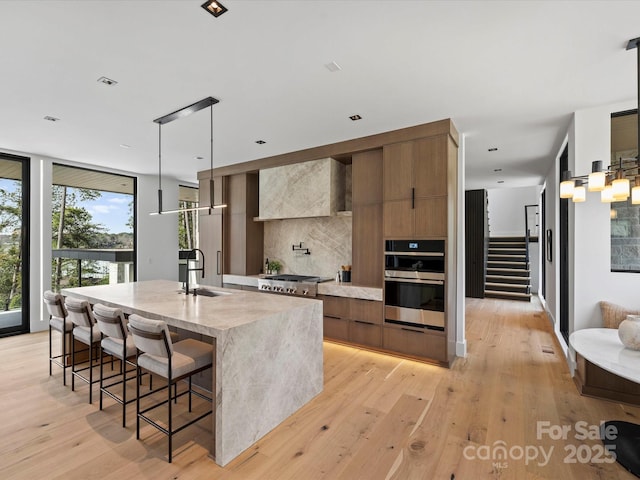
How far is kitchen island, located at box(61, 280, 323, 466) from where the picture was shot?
2035 mm

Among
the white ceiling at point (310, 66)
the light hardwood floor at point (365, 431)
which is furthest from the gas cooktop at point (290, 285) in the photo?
the white ceiling at point (310, 66)

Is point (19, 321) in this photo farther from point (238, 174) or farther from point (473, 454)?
point (473, 454)

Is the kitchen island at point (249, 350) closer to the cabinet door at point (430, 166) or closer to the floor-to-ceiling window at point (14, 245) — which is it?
the cabinet door at point (430, 166)

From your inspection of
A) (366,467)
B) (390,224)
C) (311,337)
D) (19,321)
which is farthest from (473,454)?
(19,321)

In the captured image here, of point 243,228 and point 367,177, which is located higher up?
point 367,177

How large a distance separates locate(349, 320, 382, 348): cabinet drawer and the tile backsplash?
3.34ft

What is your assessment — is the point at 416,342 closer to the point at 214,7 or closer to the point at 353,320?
the point at 353,320

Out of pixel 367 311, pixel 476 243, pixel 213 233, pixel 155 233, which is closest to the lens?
pixel 367 311

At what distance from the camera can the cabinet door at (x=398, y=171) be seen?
379 centimetres

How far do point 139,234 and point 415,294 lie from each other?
213 inches

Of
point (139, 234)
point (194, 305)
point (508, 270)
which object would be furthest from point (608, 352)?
point (508, 270)

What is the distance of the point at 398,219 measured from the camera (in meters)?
3.85

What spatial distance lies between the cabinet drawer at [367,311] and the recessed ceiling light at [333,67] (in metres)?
2.67

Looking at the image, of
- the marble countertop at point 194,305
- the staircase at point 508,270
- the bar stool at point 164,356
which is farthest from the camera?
the staircase at point 508,270
